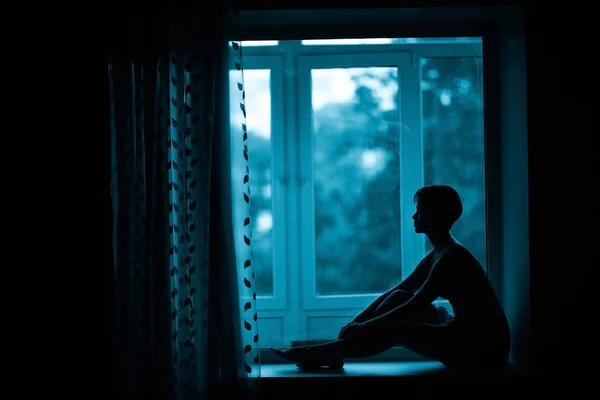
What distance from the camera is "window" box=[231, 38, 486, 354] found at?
2.16 meters

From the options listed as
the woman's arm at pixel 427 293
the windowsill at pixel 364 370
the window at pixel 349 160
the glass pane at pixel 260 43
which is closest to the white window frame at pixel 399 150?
the window at pixel 349 160

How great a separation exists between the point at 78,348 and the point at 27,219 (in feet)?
1.39

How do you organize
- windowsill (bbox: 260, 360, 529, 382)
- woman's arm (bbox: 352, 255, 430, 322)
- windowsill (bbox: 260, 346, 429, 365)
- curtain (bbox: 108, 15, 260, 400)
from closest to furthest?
1. curtain (bbox: 108, 15, 260, 400)
2. windowsill (bbox: 260, 360, 529, 382)
3. woman's arm (bbox: 352, 255, 430, 322)
4. windowsill (bbox: 260, 346, 429, 365)

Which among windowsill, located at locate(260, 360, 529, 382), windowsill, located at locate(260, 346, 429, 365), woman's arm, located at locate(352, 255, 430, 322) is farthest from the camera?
windowsill, located at locate(260, 346, 429, 365)

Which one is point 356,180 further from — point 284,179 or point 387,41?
point 387,41

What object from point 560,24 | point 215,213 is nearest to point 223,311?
point 215,213

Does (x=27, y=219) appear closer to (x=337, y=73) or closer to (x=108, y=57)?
(x=108, y=57)

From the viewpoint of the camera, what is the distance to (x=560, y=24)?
6.12 ft

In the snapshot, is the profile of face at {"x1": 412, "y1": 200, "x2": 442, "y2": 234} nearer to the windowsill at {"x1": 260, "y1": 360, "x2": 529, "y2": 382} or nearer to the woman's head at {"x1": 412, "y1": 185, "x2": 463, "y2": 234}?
the woman's head at {"x1": 412, "y1": 185, "x2": 463, "y2": 234}

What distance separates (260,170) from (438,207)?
0.65 meters

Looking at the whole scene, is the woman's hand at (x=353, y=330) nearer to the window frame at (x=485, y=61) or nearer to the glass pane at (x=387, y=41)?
the window frame at (x=485, y=61)

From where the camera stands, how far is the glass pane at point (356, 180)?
216 centimetres

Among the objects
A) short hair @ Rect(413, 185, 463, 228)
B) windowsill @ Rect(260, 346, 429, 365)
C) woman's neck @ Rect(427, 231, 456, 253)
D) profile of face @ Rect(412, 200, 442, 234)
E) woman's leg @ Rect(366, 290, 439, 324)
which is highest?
short hair @ Rect(413, 185, 463, 228)

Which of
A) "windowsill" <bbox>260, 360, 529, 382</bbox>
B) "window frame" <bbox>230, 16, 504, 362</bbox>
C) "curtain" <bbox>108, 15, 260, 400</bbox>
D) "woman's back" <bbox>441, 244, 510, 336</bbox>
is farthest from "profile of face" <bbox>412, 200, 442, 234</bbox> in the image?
"curtain" <bbox>108, 15, 260, 400</bbox>
